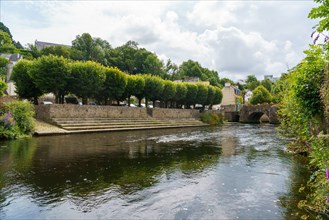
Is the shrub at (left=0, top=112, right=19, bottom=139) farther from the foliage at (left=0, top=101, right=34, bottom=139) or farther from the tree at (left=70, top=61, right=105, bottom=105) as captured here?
the tree at (left=70, top=61, right=105, bottom=105)

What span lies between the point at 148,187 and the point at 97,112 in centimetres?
3644

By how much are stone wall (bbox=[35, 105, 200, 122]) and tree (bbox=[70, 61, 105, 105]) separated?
267 cm

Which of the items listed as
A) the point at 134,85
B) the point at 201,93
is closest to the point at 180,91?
the point at 201,93

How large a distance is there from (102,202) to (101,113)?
38.5m

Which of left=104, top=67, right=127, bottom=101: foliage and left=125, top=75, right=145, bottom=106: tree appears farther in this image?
left=125, top=75, right=145, bottom=106: tree

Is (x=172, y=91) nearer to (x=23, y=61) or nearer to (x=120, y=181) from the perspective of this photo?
(x=23, y=61)

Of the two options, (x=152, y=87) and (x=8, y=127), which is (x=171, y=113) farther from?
(x=8, y=127)

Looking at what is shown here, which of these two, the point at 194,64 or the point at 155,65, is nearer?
the point at 155,65

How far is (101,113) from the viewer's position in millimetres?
46312

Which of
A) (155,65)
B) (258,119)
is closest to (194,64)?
(155,65)

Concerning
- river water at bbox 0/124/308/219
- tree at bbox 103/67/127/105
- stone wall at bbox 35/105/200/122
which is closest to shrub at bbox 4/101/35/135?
stone wall at bbox 35/105/200/122

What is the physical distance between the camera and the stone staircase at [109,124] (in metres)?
36.8

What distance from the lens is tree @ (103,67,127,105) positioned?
47.8 metres

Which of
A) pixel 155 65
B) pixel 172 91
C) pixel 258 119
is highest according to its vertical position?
pixel 155 65
